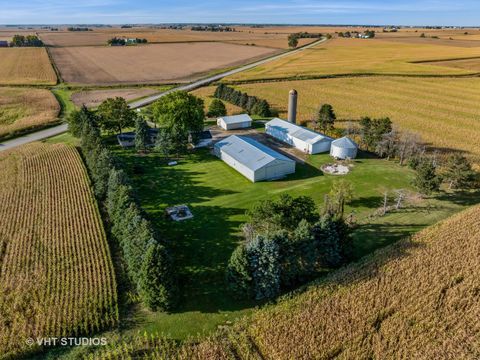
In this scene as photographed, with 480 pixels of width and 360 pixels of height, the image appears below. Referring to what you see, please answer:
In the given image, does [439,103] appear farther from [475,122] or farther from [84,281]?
[84,281]

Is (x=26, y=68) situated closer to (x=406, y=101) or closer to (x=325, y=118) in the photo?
(x=325, y=118)

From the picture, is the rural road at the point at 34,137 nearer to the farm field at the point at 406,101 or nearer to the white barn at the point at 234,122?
the white barn at the point at 234,122

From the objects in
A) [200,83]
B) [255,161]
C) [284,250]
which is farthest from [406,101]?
[284,250]

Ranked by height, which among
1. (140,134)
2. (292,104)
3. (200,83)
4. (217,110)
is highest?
(200,83)

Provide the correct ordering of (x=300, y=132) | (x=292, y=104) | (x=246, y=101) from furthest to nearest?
1. (x=246, y=101)
2. (x=292, y=104)
3. (x=300, y=132)

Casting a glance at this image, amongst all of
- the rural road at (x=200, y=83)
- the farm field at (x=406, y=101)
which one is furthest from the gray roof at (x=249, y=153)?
the rural road at (x=200, y=83)

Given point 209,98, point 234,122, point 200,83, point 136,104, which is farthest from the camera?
point 200,83
